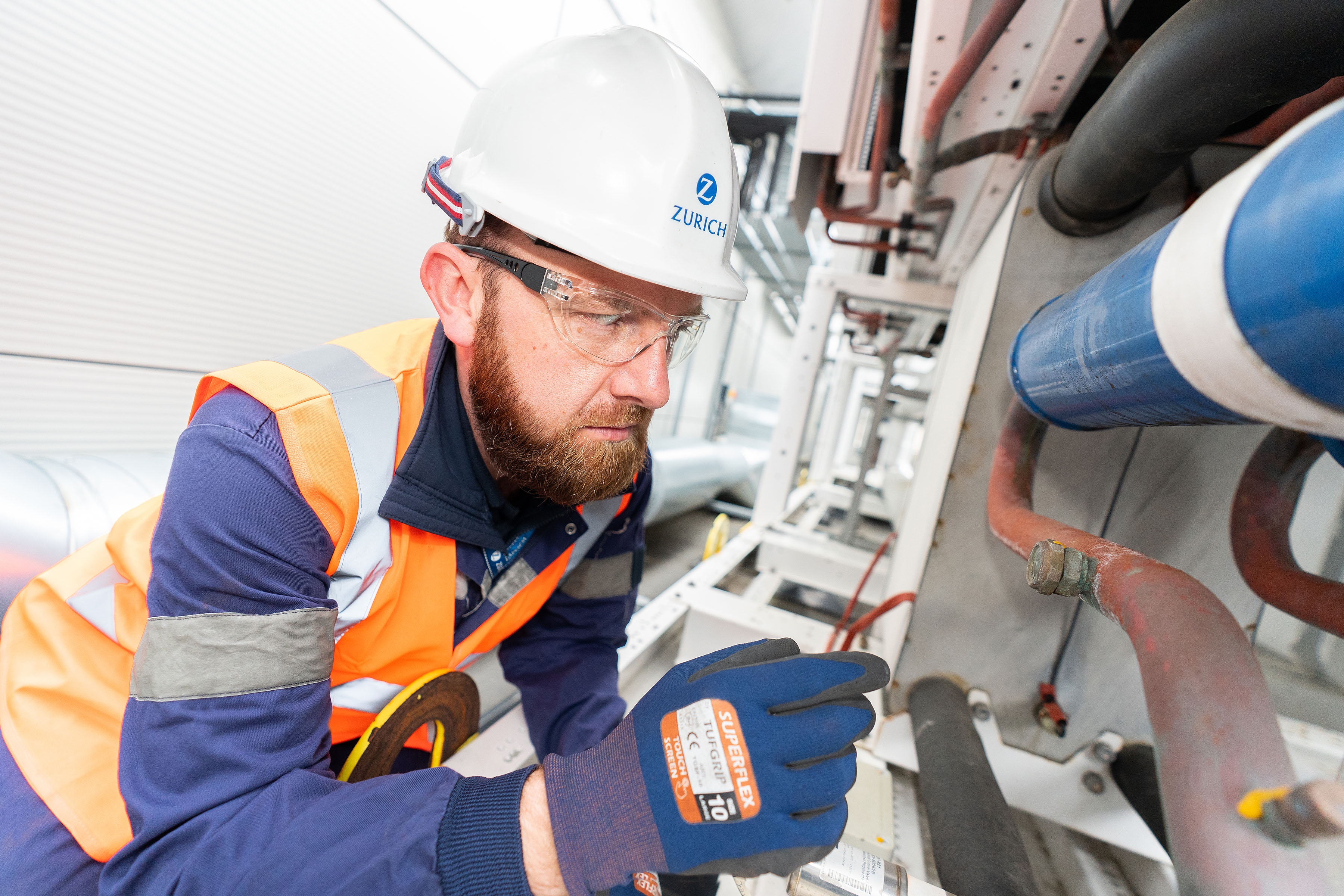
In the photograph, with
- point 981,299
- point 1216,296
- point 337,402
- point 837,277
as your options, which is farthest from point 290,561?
point 837,277

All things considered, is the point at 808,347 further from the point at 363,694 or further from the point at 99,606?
the point at 99,606

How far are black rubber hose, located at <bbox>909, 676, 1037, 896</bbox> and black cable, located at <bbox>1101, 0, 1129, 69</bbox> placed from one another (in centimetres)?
102

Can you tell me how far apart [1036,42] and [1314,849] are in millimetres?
1118

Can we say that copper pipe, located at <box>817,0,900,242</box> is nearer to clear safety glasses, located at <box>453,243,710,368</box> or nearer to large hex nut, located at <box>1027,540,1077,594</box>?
clear safety glasses, located at <box>453,243,710,368</box>

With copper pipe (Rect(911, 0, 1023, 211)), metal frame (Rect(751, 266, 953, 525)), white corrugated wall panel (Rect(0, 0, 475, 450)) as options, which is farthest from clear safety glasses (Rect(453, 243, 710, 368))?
metal frame (Rect(751, 266, 953, 525))

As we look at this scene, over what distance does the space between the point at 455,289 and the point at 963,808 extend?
109 centimetres

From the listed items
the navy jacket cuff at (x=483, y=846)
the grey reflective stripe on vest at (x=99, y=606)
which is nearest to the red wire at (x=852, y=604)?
the navy jacket cuff at (x=483, y=846)

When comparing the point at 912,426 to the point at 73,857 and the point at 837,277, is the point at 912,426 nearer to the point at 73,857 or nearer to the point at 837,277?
the point at 837,277

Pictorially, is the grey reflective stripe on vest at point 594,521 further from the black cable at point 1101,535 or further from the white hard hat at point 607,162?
the black cable at point 1101,535

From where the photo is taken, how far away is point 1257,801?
359mm

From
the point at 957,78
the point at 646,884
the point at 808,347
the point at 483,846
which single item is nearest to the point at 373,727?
the point at 483,846

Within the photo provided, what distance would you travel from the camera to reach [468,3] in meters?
1.83

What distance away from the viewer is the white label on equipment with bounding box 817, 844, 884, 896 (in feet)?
1.79

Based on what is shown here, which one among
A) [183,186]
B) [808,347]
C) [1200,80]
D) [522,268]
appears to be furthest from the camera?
[808,347]
